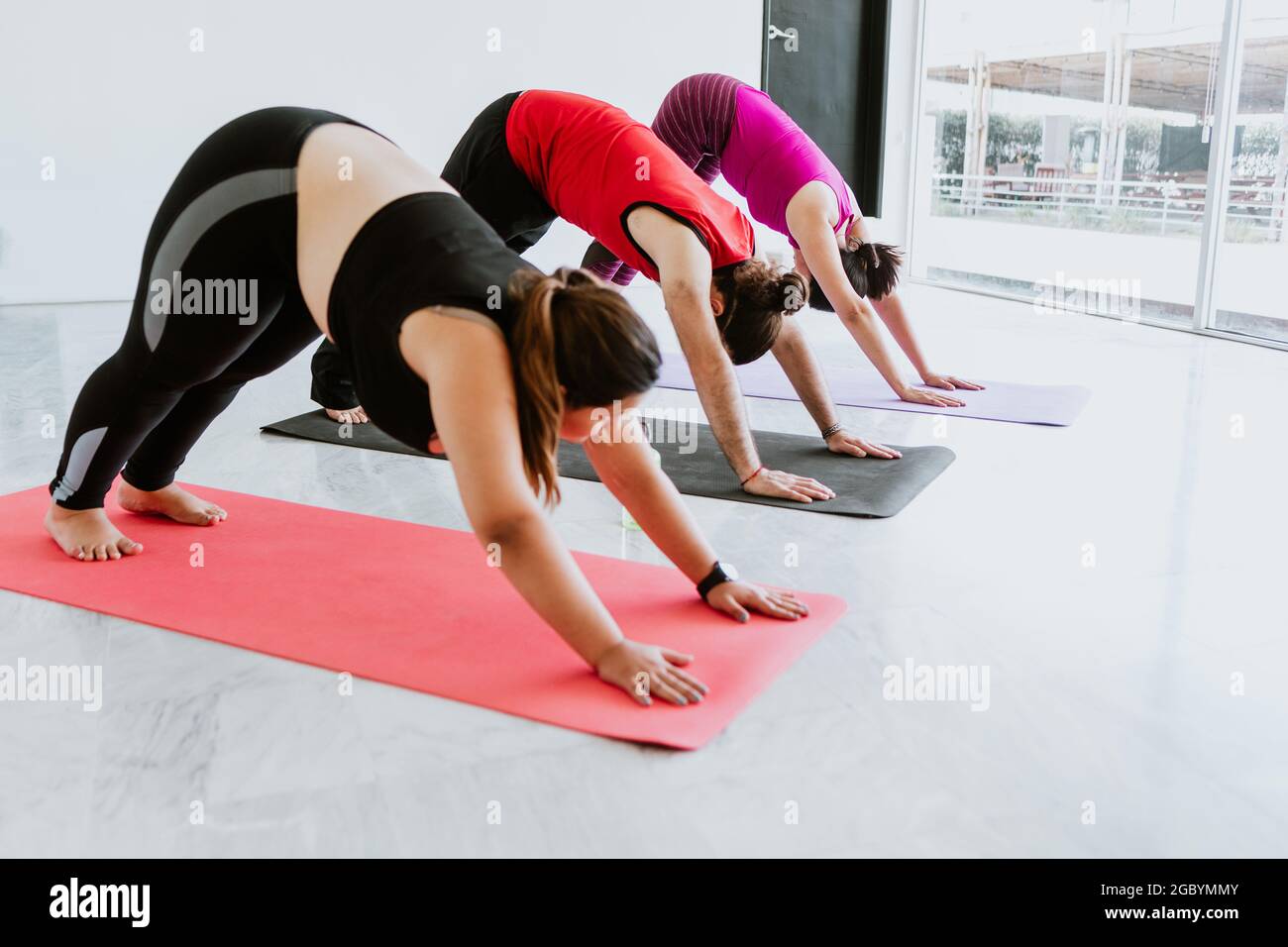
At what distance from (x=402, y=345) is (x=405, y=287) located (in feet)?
0.26

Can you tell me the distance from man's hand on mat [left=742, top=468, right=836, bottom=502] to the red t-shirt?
502mm

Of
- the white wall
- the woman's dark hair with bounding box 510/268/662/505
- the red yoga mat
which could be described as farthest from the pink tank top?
the white wall

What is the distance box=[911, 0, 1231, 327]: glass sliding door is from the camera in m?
5.48

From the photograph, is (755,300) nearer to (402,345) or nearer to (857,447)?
(857,447)

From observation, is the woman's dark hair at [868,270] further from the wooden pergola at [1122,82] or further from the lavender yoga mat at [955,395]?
the wooden pergola at [1122,82]

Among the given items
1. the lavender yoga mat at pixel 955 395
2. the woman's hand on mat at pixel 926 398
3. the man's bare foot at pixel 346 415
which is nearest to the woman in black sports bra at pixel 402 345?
the man's bare foot at pixel 346 415

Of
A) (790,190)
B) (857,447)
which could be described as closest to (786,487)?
(857,447)

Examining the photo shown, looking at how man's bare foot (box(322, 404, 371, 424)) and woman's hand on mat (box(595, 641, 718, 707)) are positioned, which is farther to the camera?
man's bare foot (box(322, 404, 371, 424))

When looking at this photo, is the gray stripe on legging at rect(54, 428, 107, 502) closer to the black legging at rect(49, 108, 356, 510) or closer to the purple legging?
the black legging at rect(49, 108, 356, 510)

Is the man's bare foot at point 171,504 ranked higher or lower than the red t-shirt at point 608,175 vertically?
lower

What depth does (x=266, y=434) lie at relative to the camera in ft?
10.6

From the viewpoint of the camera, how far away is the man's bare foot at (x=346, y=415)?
331cm

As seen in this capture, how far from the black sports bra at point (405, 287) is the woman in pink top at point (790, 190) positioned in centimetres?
182

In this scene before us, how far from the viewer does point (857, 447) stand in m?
2.97
